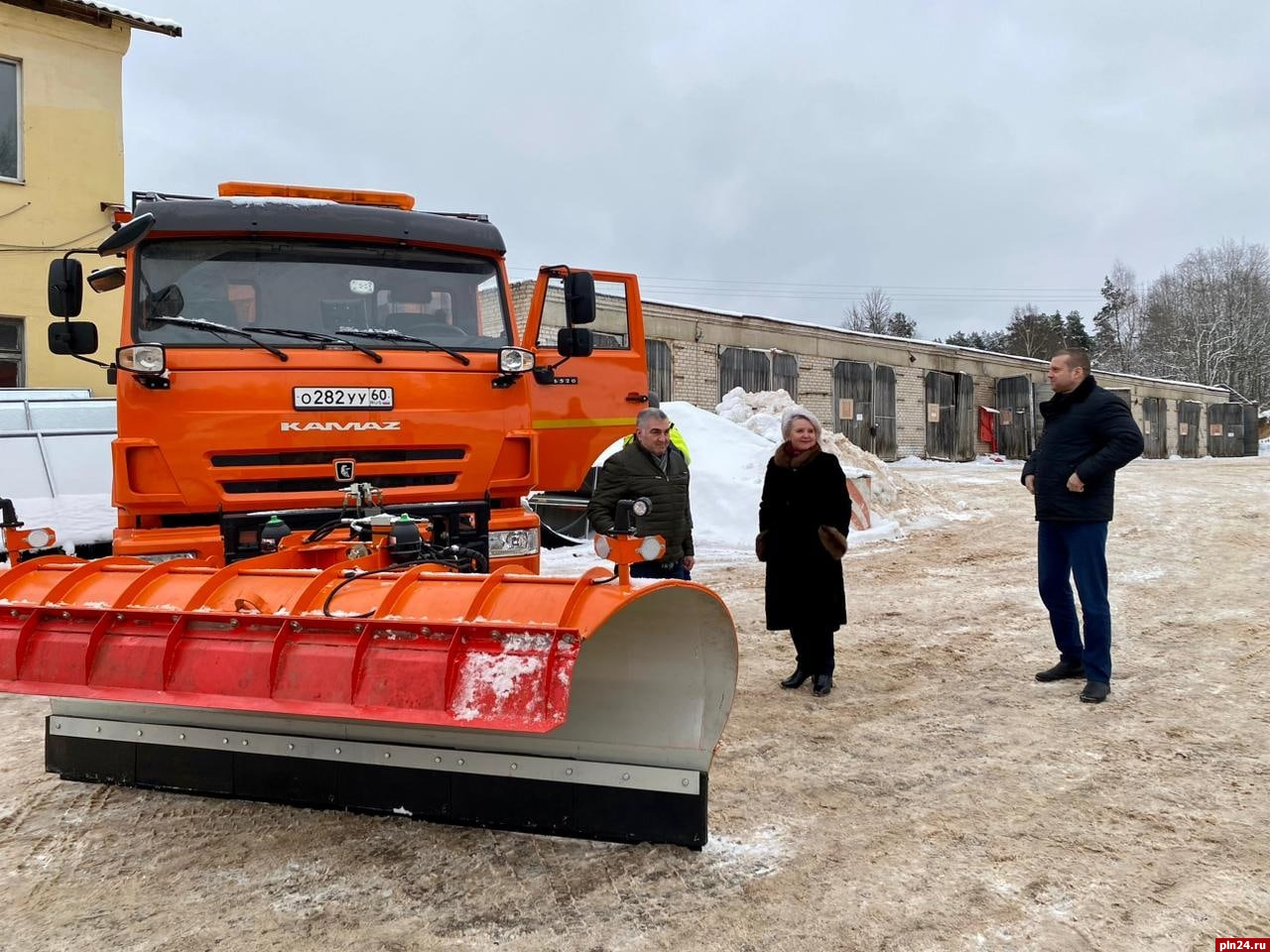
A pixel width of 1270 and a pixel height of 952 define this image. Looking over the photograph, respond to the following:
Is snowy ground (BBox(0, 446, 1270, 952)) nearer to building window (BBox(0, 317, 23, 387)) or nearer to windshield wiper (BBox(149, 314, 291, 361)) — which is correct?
windshield wiper (BBox(149, 314, 291, 361))

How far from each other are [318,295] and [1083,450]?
417 centimetres

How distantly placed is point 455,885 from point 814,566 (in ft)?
9.13

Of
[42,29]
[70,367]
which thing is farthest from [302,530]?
[42,29]

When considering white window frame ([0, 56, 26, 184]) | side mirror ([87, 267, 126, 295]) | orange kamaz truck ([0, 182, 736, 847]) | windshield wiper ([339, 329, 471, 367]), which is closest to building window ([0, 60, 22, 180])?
white window frame ([0, 56, 26, 184])

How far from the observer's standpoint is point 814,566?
5.09 meters

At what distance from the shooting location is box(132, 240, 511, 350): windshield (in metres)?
4.60

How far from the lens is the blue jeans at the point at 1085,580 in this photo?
15.9 feet

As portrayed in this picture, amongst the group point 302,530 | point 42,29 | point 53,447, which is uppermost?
point 42,29

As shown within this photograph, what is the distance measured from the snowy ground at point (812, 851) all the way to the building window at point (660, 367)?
1703cm

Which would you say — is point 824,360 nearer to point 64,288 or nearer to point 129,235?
point 64,288

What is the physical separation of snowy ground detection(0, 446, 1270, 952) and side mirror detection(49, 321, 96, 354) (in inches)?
77.4

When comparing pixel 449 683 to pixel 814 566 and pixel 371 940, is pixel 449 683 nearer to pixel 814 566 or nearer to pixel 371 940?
pixel 371 940

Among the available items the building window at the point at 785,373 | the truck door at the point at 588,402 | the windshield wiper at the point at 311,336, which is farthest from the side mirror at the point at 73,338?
the building window at the point at 785,373

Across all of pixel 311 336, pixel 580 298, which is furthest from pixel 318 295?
pixel 580 298
